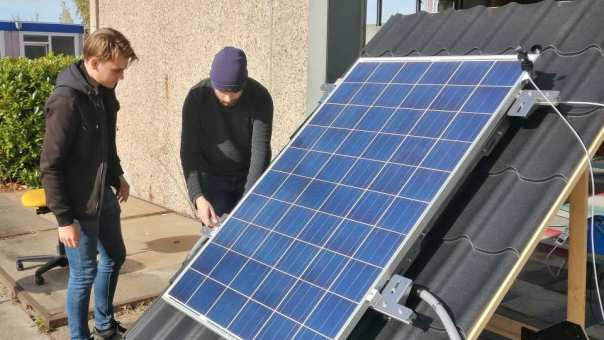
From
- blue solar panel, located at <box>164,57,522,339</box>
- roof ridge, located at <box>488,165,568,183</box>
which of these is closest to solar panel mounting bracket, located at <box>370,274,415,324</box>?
blue solar panel, located at <box>164,57,522,339</box>

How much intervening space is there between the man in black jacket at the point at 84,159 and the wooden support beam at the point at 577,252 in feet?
8.61

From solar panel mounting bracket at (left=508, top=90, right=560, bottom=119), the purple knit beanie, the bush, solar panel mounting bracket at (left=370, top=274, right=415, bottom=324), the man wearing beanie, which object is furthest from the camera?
the bush

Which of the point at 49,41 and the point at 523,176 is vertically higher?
the point at 49,41

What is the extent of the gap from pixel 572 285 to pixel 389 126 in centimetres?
105

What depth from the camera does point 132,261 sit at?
6.30m

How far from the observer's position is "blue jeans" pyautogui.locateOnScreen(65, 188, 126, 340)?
13.0ft

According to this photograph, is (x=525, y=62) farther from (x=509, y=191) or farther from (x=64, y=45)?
(x=64, y=45)

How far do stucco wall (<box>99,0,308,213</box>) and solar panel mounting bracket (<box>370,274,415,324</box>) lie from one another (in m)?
3.85

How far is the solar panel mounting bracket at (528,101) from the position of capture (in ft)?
8.13

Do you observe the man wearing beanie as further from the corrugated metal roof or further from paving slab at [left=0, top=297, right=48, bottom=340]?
paving slab at [left=0, top=297, right=48, bottom=340]

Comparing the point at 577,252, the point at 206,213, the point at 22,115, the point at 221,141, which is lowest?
the point at 577,252

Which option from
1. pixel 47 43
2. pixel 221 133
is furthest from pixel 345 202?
pixel 47 43

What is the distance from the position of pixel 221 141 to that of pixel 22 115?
761 centimetres

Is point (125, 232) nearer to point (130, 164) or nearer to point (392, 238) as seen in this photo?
point (130, 164)
